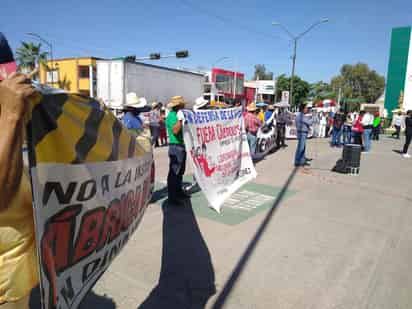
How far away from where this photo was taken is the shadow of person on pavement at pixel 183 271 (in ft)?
9.36

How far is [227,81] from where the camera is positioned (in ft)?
168

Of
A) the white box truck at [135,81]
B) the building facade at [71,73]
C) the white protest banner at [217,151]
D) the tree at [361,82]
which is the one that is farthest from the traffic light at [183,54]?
the tree at [361,82]

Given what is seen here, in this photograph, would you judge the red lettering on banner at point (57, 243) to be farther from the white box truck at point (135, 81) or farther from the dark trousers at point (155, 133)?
the white box truck at point (135, 81)

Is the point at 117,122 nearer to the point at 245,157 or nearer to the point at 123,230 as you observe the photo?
the point at 123,230

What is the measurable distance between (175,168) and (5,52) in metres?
4.16

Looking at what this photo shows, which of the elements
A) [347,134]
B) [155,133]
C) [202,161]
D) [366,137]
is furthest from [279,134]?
[202,161]

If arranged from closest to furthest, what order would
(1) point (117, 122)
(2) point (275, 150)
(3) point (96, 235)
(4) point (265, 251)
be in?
(3) point (96, 235)
(1) point (117, 122)
(4) point (265, 251)
(2) point (275, 150)

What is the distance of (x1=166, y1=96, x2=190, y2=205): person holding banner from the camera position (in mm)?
5211

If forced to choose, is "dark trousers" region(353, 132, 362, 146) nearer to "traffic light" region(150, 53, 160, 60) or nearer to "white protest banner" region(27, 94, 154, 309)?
"white protest banner" region(27, 94, 154, 309)

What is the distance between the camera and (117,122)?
177 cm

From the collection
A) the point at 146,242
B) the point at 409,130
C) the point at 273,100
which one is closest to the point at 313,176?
the point at 146,242

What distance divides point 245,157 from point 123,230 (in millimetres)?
4973

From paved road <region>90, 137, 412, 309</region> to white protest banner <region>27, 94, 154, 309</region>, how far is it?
57.2 inches

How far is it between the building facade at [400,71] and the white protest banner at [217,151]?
34895 mm
